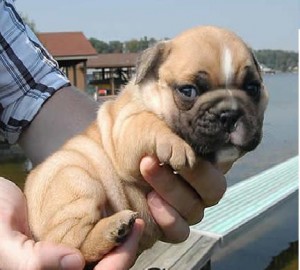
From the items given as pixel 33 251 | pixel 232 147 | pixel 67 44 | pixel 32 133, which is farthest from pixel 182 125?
pixel 67 44

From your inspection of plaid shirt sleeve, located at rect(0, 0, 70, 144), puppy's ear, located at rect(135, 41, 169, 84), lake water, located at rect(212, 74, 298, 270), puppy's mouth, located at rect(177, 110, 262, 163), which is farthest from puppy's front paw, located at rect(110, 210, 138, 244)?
lake water, located at rect(212, 74, 298, 270)

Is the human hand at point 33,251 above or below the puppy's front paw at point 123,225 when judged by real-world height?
below

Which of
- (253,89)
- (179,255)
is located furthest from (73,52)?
(253,89)

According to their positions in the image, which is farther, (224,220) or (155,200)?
(224,220)

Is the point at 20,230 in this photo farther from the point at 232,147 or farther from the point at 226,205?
the point at 226,205

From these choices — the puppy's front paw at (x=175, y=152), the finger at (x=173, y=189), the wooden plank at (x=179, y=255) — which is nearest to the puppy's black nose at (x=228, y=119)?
the puppy's front paw at (x=175, y=152)

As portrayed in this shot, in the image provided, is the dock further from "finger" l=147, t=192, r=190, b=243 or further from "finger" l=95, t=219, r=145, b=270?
"finger" l=95, t=219, r=145, b=270

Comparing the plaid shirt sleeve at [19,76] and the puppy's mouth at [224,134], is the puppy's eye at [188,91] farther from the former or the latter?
the plaid shirt sleeve at [19,76]

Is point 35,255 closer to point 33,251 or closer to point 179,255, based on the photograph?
point 33,251
